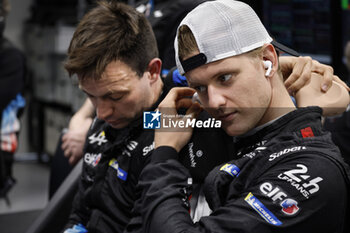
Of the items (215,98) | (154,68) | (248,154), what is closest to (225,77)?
(215,98)

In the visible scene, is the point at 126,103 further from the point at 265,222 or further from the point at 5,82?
the point at 5,82

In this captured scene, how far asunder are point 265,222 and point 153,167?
25 centimetres

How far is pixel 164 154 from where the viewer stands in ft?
2.91

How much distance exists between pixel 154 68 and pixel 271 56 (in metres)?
0.40

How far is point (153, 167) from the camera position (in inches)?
34.2

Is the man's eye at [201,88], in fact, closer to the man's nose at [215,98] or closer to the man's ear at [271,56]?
the man's nose at [215,98]

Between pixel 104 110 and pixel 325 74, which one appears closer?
pixel 325 74

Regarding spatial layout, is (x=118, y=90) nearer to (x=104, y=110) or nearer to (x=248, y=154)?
(x=104, y=110)

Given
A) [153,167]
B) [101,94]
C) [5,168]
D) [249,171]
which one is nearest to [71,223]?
[101,94]

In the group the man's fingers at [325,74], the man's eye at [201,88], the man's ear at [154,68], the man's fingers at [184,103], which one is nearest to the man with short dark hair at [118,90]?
the man's ear at [154,68]

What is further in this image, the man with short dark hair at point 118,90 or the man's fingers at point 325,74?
the man with short dark hair at point 118,90

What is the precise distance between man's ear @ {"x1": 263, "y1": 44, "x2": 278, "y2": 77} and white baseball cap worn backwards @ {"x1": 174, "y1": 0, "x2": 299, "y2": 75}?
1 centimetres

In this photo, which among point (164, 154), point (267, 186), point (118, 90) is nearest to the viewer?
point (267, 186)

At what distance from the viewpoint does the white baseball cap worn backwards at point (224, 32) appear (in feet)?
2.60
